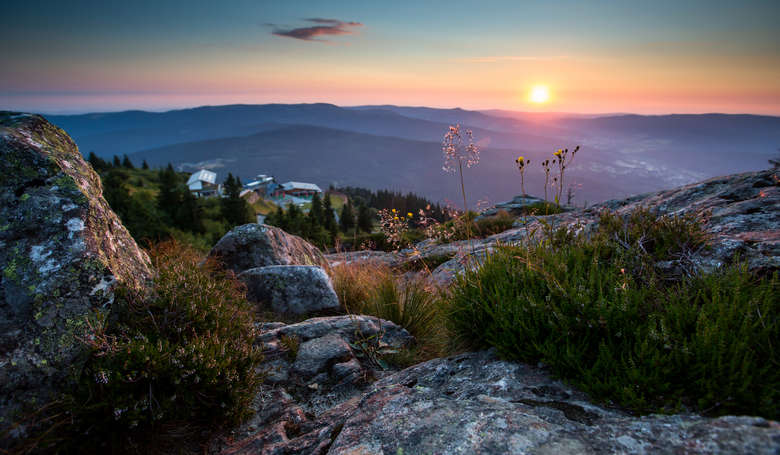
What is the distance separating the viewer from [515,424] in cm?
190

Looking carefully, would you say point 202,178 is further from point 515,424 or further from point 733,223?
point 515,424

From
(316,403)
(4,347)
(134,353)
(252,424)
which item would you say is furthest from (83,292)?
(316,403)

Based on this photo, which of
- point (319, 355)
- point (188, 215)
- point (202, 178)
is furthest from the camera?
point (202, 178)

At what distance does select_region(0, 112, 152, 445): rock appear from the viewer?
104 inches

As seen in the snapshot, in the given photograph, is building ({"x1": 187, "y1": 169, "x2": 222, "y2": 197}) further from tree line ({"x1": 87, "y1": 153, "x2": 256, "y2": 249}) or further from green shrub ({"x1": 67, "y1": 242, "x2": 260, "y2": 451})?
green shrub ({"x1": 67, "y1": 242, "x2": 260, "y2": 451})

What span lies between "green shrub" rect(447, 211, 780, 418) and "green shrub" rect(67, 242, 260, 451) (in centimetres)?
216

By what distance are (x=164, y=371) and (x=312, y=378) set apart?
1496mm

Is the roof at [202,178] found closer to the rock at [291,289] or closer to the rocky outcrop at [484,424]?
the rock at [291,289]

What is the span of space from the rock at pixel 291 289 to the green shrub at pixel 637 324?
359 cm

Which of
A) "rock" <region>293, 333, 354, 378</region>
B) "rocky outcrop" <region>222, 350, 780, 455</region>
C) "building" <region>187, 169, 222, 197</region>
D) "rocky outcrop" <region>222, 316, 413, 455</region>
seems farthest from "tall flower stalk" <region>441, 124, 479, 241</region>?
"building" <region>187, 169, 222, 197</region>

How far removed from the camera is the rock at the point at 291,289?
246 inches

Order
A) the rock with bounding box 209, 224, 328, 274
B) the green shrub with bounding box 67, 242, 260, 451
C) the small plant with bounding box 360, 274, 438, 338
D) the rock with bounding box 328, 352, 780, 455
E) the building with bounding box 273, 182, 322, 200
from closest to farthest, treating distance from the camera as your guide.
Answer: the rock with bounding box 328, 352, 780, 455 < the green shrub with bounding box 67, 242, 260, 451 < the small plant with bounding box 360, 274, 438, 338 < the rock with bounding box 209, 224, 328, 274 < the building with bounding box 273, 182, 322, 200

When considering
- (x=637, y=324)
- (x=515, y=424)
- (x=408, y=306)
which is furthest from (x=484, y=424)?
(x=408, y=306)

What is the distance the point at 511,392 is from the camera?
2359mm
